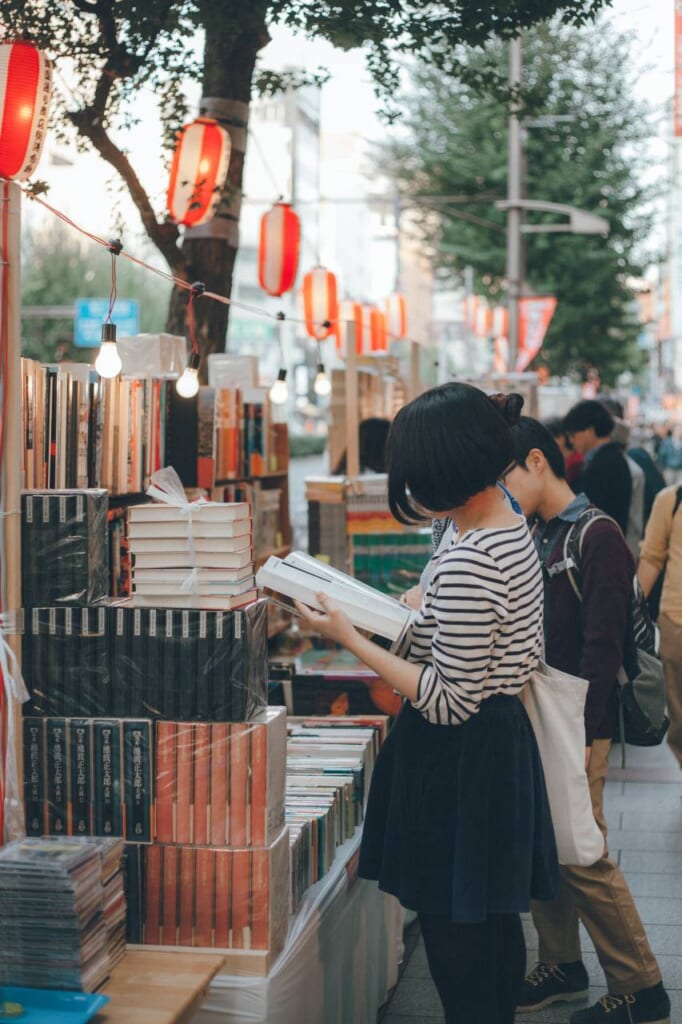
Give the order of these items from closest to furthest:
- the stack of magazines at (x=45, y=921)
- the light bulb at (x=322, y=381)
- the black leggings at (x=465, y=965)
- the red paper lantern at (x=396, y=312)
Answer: the stack of magazines at (x=45, y=921) < the black leggings at (x=465, y=965) < the light bulb at (x=322, y=381) < the red paper lantern at (x=396, y=312)

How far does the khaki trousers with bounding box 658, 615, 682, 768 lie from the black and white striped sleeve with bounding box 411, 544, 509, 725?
318 centimetres

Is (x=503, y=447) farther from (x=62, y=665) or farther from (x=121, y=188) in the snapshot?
(x=121, y=188)

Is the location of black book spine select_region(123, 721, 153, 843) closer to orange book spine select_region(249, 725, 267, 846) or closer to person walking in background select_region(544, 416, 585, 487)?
orange book spine select_region(249, 725, 267, 846)

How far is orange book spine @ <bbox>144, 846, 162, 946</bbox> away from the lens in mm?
3064

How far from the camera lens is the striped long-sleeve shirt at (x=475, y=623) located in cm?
274

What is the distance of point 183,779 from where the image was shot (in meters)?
3.04

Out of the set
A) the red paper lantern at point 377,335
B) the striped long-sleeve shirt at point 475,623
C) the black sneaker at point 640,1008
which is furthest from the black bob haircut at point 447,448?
the red paper lantern at point 377,335

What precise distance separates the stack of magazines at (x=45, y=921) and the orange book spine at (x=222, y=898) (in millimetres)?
478

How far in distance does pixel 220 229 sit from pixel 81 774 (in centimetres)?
516

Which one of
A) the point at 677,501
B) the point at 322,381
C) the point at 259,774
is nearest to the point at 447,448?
the point at 259,774

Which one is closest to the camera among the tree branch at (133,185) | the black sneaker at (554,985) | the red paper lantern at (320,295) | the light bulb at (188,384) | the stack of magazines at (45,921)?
the stack of magazines at (45,921)

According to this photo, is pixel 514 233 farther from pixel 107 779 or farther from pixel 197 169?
pixel 107 779

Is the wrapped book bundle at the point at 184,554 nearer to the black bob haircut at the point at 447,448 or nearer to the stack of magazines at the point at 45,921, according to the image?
the black bob haircut at the point at 447,448

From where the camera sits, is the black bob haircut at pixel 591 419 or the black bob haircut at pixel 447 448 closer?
the black bob haircut at pixel 447 448
